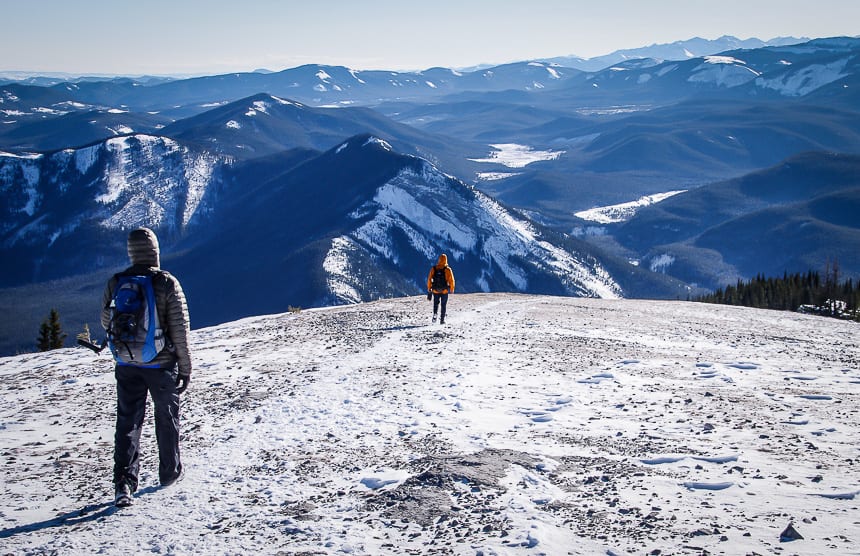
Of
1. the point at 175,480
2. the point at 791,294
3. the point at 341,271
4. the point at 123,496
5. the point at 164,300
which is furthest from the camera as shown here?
the point at 341,271

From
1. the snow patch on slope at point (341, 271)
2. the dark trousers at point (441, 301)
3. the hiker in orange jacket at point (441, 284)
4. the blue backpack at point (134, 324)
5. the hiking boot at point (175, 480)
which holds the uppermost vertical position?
the blue backpack at point (134, 324)

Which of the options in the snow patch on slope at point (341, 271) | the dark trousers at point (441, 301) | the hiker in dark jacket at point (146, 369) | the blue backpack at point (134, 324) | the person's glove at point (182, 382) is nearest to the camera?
the blue backpack at point (134, 324)

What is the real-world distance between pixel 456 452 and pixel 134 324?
5621 millimetres

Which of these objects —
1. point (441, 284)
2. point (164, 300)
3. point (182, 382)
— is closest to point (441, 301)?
point (441, 284)

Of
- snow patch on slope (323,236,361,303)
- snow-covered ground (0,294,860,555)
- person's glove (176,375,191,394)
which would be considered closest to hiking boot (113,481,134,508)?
snow-covered ground (0,294,860,555)

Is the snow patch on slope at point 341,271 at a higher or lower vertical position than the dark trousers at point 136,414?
lower

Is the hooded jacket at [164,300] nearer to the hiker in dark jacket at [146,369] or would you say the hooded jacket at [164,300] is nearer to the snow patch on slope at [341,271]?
the hiker in dark jacket at [146,369]

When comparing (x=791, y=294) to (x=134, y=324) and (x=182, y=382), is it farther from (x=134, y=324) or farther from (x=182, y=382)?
(x=134, y=324)

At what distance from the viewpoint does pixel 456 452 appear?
11.1 metres

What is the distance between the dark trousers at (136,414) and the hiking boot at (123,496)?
7 centimetres

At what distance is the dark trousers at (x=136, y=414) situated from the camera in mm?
9352

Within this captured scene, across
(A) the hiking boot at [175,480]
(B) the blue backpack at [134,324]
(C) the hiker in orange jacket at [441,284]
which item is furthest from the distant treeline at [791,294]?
(B) the blue backpack at [134,324]

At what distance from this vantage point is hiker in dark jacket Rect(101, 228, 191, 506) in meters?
9.32

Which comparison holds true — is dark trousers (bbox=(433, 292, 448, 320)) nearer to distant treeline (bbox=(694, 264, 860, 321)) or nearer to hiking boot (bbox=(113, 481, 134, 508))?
hiking boot (bbox=(113, 481, 134, 508))
